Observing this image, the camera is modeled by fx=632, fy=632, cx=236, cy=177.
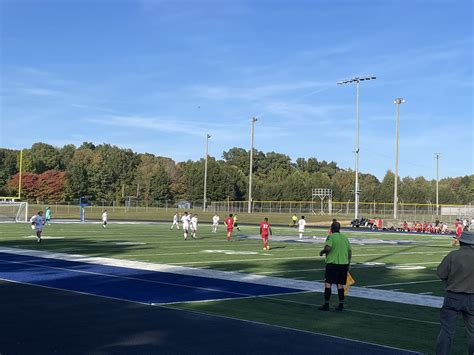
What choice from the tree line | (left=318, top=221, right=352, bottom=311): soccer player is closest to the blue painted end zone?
(left=318, top=221, right=352, bottom=311): soccer player

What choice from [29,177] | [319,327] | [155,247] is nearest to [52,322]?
[319,327]

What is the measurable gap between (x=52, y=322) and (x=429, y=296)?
808 centimetres

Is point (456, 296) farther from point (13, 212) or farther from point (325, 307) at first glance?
point (13, 212)

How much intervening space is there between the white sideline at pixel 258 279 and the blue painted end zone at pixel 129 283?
0.58 m

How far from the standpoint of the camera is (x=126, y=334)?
346 inches

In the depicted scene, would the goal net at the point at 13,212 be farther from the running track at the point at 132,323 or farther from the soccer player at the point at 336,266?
the soccer player at the point at 336,266

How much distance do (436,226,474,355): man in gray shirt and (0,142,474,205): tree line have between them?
361 ft

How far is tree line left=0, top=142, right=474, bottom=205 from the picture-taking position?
115750mm

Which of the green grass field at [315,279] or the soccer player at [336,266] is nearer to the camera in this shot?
the green grass field at [315,279]

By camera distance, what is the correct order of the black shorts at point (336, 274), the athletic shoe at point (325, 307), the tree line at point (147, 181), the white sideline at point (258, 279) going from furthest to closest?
the tree line at point (147, 181)
the white sideline at point (258, 279)
the black shorts at point (336, 274)
the athletic shoe at point (325, 307)

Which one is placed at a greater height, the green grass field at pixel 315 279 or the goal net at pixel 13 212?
the goal net at pixel 13 212

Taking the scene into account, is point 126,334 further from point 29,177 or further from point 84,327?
point 29,177

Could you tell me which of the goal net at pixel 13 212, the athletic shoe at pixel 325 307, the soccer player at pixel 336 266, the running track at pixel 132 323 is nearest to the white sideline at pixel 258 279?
the running track at pixel 132 323

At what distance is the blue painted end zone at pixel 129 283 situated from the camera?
12.8 meters
